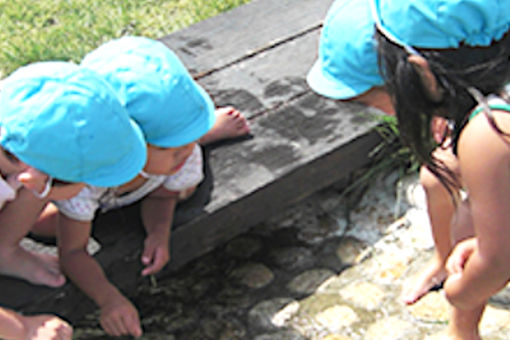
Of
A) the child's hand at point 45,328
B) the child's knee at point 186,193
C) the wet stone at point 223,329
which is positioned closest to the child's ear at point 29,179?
the child's hand at point 45,328

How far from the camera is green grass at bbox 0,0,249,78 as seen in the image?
3969mm

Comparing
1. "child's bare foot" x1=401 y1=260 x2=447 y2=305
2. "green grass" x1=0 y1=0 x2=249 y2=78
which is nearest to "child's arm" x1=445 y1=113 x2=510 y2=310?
"child's bare foot" x1=401 y1=260 x2=447 y2=305

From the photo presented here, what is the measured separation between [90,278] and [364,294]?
3.42 feet

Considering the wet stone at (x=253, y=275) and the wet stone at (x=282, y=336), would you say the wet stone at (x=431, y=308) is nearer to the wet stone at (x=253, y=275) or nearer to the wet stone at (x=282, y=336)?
the wet stone at (x=282, y=336)

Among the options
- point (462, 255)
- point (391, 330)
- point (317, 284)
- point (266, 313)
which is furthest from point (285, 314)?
point (462, 255)

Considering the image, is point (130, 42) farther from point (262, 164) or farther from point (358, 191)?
point (358, 191)

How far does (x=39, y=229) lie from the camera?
2.80 m

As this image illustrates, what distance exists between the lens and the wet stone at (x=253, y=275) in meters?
3.06

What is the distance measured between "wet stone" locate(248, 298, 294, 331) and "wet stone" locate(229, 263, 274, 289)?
0.12 m

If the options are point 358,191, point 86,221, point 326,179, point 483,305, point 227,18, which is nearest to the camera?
point 483,305

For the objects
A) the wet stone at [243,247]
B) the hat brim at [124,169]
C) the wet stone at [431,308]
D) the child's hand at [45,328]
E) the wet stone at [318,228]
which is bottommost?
the wet stone at [243,247]

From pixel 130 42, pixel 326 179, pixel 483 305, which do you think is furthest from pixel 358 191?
pixel 130 42

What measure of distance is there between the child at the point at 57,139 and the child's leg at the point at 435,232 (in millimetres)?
1001

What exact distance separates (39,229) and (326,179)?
1.18 metres
